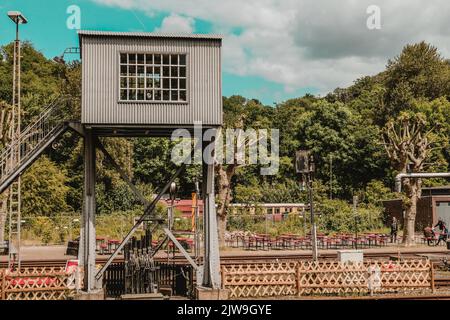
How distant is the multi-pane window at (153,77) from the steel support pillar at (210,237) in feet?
9.91

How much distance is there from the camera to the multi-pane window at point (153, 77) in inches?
861

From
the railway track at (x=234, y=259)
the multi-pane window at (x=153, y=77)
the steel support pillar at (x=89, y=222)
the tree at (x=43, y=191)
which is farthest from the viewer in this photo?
the tree at (x=43, y=191)

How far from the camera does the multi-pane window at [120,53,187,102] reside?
21.9 metres

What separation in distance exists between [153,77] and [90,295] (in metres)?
9.32

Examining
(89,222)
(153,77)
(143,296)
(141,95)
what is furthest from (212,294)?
(153,77)

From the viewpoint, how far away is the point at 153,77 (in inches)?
876

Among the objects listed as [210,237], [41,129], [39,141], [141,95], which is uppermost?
[141,95]

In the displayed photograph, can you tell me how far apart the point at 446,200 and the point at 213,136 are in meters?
43.3

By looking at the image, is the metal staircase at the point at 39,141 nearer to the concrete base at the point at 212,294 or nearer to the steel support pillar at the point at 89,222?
the steel support pillar at the point at 89,222

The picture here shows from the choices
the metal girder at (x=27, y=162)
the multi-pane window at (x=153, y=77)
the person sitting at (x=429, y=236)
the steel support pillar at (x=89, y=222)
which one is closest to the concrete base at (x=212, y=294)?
the steel support pillar at (x=89, y=222)

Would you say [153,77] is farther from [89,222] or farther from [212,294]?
[212,294]

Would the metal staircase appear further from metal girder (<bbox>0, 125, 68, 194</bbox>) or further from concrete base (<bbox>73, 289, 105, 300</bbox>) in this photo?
concrete base (<bbox>73, 289, 105, 300</bbox>)
